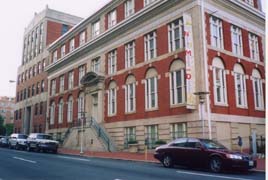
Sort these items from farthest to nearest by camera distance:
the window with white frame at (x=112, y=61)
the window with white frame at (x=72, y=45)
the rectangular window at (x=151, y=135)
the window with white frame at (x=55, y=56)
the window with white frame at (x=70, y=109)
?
the window with white frame at (x=55, y=56) < the window with white frame at (x=72, y=45) < the window with white frame at (x=70, y=109) < the window with white frame at (x=112, y=61) < the rectangular window at (x=151, y=135)

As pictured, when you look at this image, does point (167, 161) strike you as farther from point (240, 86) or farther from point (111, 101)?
point (111, 101)

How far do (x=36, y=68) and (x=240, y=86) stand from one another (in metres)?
37.7

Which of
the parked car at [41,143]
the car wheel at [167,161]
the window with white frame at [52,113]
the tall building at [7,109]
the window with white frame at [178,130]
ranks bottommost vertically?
the car wheel at [167,161]

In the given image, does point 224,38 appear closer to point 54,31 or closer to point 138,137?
point 138,137

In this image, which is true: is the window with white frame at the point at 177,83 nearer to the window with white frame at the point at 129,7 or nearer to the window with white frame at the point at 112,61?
the window with white frame at the point at 112,61

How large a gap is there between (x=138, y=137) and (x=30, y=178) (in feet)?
51.8

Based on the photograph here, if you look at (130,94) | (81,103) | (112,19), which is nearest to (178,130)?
(130,94)

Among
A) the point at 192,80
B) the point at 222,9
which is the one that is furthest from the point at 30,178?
the point at 222,9

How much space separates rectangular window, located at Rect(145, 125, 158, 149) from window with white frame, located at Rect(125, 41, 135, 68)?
257 inches

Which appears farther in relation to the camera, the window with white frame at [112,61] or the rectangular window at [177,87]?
the window with white frame at [112,61]

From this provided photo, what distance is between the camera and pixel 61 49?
42844mm

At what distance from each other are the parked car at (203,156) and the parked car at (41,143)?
50.3 ft

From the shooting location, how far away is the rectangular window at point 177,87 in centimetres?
2269

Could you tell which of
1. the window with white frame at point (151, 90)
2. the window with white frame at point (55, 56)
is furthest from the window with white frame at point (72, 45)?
the window with white frame at point (151, 90)
